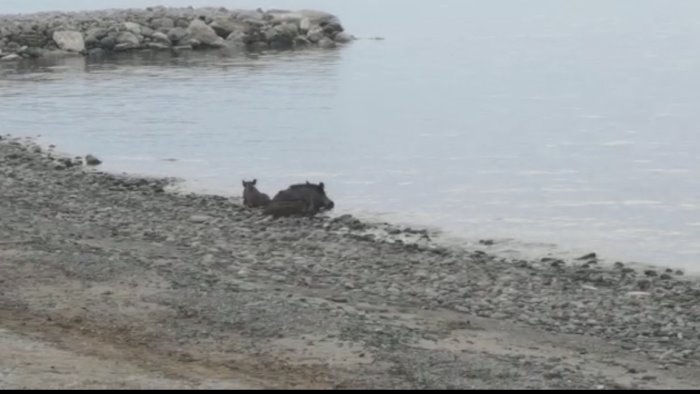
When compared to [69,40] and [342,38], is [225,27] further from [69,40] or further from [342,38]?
[69,40]

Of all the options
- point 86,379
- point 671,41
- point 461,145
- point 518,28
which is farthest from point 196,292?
point 518,28

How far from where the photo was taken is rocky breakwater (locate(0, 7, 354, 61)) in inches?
2014

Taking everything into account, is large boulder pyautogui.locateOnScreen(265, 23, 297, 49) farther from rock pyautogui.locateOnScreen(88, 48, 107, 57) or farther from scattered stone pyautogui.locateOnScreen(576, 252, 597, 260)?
scattered stone pyautogui.locateOnScreen(576, 252, 597, 260)

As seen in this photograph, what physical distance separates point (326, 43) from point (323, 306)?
146ft

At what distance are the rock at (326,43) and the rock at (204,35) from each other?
423cm

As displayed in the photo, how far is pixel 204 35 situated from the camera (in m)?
53.3

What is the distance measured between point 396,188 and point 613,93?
53.5 ft

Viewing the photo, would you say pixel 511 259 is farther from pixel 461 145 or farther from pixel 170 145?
pixel 170 145

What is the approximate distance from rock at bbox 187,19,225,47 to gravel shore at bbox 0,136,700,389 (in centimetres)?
3507

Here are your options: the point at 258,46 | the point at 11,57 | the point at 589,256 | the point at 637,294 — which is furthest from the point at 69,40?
the point at 637,294

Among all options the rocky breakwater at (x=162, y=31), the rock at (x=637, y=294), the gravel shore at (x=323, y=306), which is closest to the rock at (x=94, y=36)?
the rocky breakwater at (x=162, y=31)

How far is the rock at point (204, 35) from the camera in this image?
174ft

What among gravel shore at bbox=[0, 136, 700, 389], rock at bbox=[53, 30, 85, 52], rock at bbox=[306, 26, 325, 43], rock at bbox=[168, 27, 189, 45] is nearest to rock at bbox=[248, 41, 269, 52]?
rock at bbox=[306, 26, 325, 43]

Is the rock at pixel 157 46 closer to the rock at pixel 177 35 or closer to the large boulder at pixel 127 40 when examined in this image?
the large boulder at pixel 127 40
